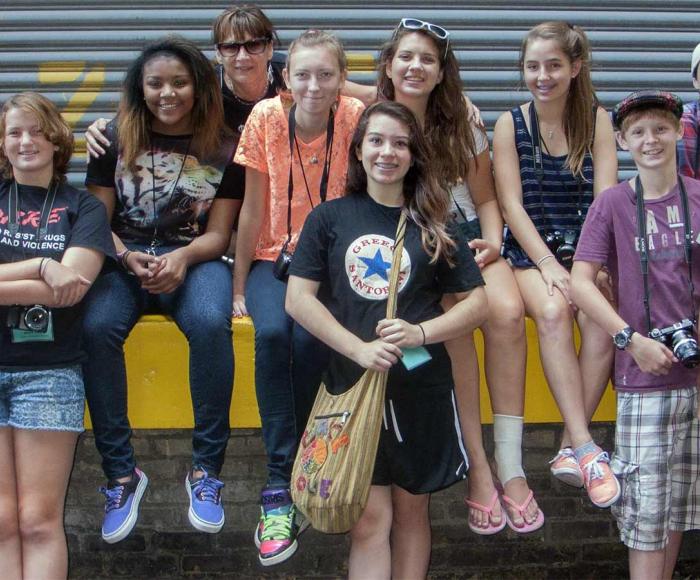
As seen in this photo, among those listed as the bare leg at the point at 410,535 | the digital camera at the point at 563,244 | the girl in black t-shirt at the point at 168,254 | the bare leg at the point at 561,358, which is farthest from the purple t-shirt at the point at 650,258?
the girl in black t-shirt at the point at 168,254

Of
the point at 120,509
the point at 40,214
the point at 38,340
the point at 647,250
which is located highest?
the point at 40,214

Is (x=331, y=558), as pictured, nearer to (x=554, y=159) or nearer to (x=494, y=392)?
(x=494, y=392)

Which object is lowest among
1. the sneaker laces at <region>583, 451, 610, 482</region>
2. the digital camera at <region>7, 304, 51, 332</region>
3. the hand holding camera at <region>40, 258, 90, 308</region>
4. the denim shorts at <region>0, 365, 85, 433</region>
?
the sneaker laces at <region>583, 451, 610, 482</region>

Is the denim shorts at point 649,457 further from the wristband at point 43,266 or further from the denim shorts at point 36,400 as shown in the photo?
the wristband at point 43,266

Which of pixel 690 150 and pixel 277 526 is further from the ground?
pixel 690 150

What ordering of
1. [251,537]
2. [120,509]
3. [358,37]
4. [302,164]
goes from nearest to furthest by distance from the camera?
[120,509], [302,164], [251,537], [358,37]

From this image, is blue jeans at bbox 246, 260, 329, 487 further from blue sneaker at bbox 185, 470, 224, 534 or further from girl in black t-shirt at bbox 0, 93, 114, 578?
girl in black t-shirt at bbox 0, 93, 114, 578

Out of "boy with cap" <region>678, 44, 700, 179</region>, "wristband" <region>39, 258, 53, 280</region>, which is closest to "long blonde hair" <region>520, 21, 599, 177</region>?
"boy with cap" <region>678, 44, 700, 179</region>

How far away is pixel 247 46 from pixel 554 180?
4.14 ft

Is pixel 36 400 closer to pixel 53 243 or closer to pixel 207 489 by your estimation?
pixel 53 243

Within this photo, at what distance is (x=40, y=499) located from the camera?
11.0 feet

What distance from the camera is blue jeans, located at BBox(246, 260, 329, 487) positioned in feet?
11.3

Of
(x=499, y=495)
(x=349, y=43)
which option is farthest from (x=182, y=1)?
(x=499, y=495)

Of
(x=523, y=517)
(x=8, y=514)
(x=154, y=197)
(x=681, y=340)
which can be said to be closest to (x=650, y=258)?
(x=681, y=340)
